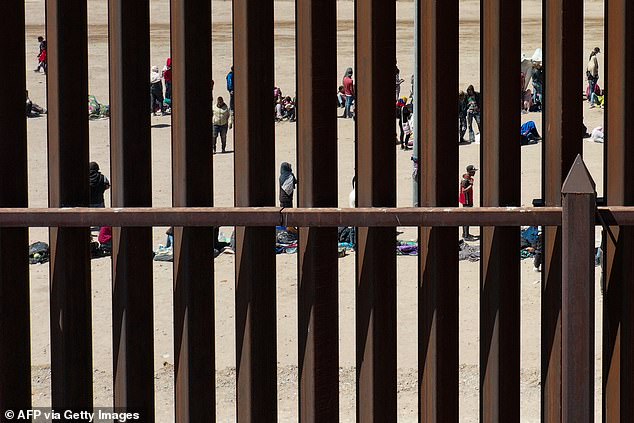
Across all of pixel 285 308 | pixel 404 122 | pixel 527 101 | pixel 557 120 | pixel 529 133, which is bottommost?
pixel 285 308

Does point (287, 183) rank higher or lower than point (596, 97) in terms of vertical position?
lower

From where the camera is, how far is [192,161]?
340 cm

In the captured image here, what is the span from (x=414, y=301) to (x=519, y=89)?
8.96 meters

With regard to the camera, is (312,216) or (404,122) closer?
(312,216)

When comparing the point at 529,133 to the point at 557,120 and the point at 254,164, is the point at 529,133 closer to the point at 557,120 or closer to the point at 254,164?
the point at 557,120

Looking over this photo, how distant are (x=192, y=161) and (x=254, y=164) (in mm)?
197

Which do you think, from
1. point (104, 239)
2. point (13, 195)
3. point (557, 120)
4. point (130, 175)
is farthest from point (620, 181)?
point (104, 239)

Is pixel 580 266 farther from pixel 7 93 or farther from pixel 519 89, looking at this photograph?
pixel 7 93

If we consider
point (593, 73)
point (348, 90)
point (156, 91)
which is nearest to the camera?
point (348, 90)

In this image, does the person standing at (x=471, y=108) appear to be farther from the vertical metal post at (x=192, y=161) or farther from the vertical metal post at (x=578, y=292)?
the vertical metal post at (x=578, y=292)

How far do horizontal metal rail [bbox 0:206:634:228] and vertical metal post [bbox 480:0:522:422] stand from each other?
0.15 meters

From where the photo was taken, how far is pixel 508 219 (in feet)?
10.6

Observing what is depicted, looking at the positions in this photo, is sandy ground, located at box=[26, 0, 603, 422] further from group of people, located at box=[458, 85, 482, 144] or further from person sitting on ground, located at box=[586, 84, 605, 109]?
group of people, located at box=[458, 85, 482, 144]

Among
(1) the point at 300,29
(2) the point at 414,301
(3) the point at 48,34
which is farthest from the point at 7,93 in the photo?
(2) the point at 414,301
